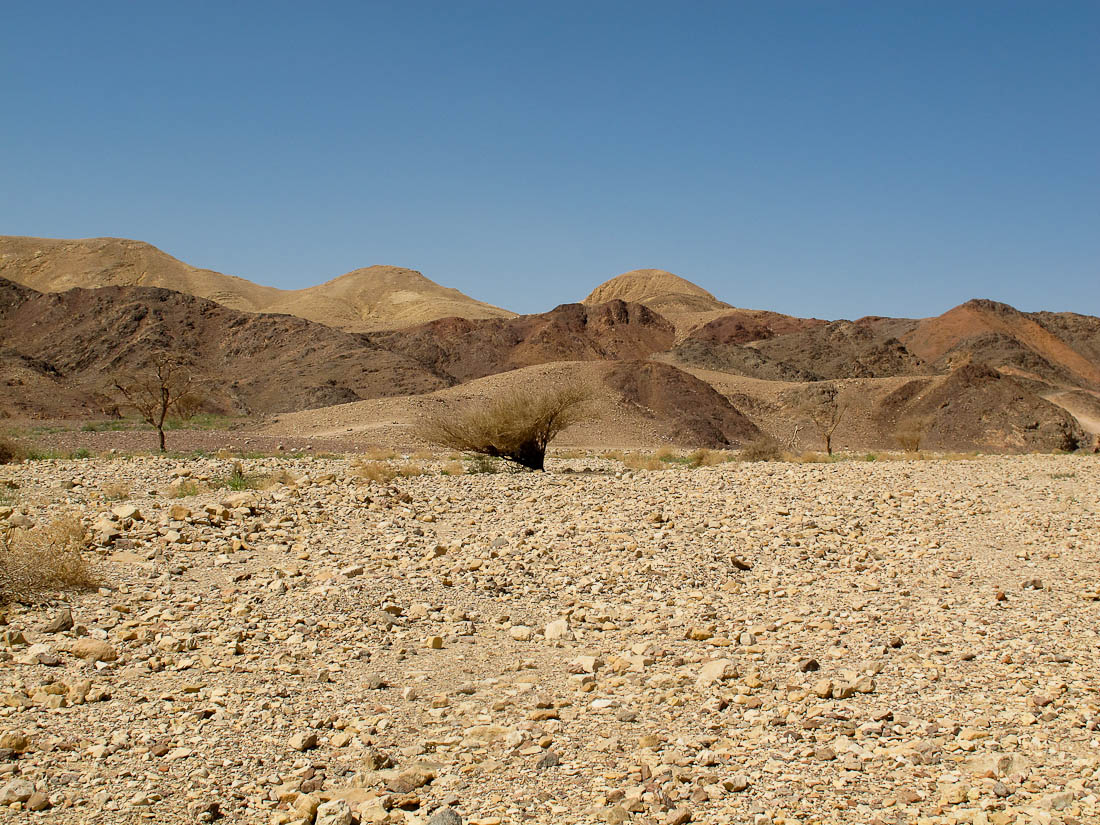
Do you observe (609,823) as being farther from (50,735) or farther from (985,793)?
(50,735)

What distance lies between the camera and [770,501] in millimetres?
13562

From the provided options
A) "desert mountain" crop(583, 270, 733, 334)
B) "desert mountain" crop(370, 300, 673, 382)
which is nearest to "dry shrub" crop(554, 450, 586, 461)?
"desert mountain" crop(370, 300, 673, 382)

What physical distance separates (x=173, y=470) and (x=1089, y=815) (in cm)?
1458

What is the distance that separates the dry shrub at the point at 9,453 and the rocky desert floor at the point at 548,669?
6.22m

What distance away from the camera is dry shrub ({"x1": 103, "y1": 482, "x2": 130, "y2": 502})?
1220 centimetres

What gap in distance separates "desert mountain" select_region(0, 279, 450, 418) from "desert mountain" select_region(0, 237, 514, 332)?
2982cm

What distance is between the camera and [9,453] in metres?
17.4

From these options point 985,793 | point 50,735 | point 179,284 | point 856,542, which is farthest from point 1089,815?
point 179,284

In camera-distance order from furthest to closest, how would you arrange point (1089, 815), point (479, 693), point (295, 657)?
point (295, 657) < point (479, 693) < point (1089, 815)

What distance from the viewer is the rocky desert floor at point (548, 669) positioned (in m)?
4.50

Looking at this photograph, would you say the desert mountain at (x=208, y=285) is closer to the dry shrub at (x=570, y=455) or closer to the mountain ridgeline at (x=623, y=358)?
the mountain ridgeline at (x=623, y=358)

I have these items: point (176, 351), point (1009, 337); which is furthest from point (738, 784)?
point (1009, 337)

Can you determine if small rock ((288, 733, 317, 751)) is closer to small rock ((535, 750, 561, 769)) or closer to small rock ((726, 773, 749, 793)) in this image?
small rock ((535, 750, 561, 769))

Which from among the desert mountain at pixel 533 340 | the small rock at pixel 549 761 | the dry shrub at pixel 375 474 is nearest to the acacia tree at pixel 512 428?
the dry shrub at pixel 375 474
